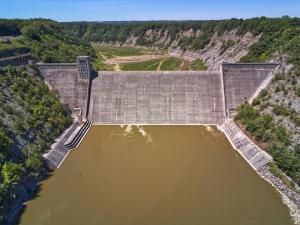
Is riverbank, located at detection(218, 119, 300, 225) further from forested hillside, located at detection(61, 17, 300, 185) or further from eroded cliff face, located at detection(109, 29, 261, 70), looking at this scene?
eroded cliff face, located at detection(109, 29, 261, 70)

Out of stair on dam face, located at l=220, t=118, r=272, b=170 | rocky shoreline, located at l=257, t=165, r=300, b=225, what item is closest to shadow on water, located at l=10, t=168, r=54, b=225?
stair on dam face, located at l=220, t=118, r=272, b=170

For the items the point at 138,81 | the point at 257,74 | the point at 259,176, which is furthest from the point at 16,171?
the point at 257,74

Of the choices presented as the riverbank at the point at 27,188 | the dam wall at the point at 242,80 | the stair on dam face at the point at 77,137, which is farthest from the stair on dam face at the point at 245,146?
the riverbank at the point at 27,188

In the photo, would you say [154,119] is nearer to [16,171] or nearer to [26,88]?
[26,88]

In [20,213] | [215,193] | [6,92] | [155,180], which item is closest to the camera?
[20,213]

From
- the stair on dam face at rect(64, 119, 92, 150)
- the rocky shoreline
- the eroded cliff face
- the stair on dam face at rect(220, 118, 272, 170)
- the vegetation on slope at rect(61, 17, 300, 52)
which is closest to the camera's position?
the rocky shoreline

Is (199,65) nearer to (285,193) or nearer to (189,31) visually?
(189,31)
